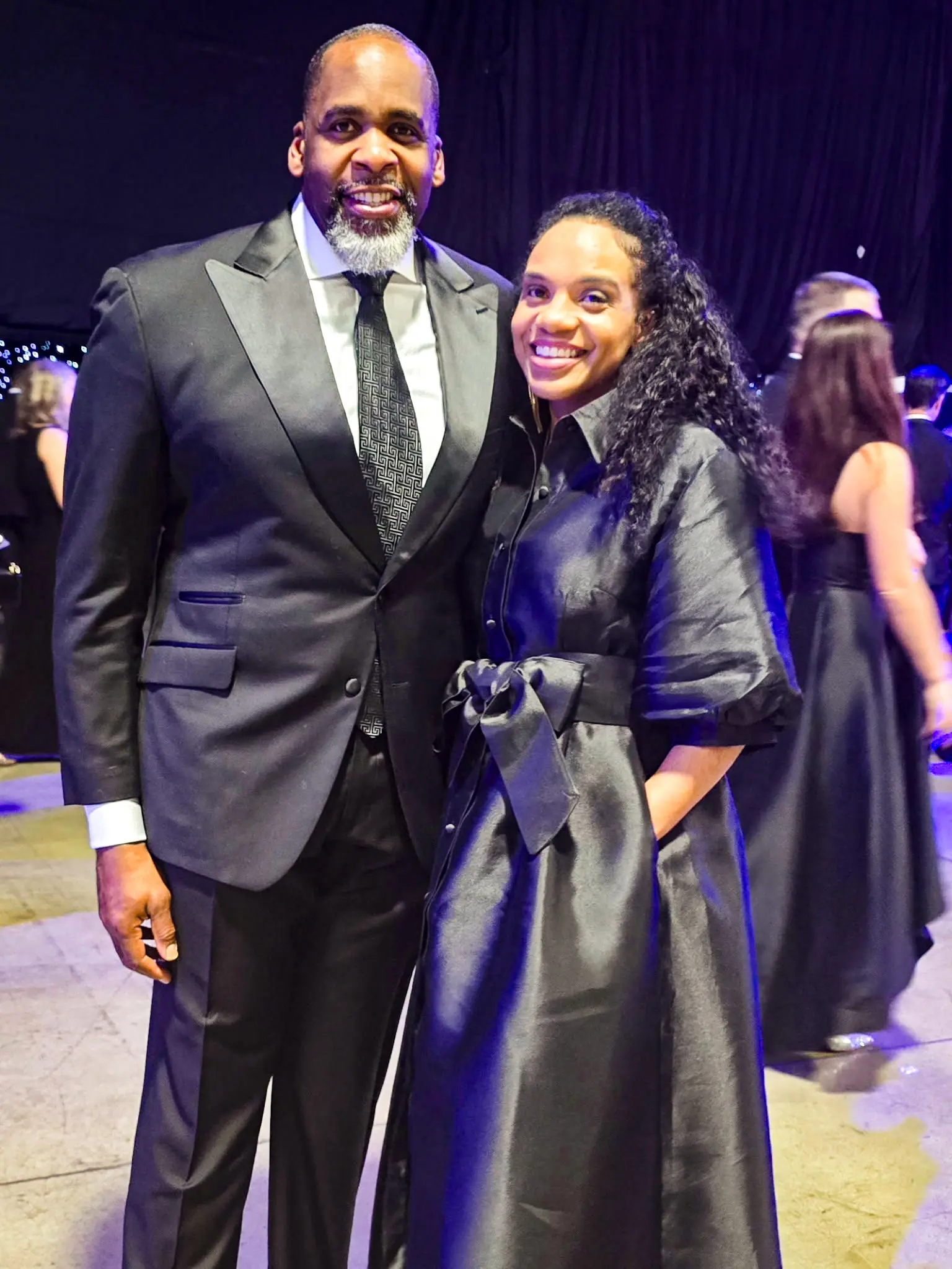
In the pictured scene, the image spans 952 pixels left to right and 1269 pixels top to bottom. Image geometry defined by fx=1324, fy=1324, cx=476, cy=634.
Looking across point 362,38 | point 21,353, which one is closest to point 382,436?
point 362,38

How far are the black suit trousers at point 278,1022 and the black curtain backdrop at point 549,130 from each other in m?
4.09

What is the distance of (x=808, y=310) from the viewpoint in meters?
3.48

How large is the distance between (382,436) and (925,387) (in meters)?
4.33

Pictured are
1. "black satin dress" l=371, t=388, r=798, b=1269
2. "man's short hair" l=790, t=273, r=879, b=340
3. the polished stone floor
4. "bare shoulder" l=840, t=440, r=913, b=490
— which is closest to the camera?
"black satin dress" l=371, t=388, r=798, b=1269

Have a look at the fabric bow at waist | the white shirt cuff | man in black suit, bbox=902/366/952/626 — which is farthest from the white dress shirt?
man in black suit, bbox=902/366/952/626

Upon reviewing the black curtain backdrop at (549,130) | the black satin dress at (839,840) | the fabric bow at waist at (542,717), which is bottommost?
the black satin dress at (839,840)

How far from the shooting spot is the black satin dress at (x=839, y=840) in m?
3.03

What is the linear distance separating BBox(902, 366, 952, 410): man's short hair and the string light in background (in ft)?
10.9

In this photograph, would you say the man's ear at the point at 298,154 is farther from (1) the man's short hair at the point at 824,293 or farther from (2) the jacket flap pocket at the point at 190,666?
(1) the man's short hair at the point at 824,293

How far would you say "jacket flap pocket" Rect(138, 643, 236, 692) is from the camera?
1.49 m

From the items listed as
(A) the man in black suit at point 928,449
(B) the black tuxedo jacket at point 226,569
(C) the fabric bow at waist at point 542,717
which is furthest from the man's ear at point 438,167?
(A) the man in black suit at point 928,449

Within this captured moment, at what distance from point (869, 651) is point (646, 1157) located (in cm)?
184

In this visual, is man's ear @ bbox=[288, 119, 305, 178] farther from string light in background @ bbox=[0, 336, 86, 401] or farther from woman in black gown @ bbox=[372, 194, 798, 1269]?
string light in background @ bbox=[0, 336, 86, 401]

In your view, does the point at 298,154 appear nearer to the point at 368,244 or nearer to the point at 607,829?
the point at 368,244
